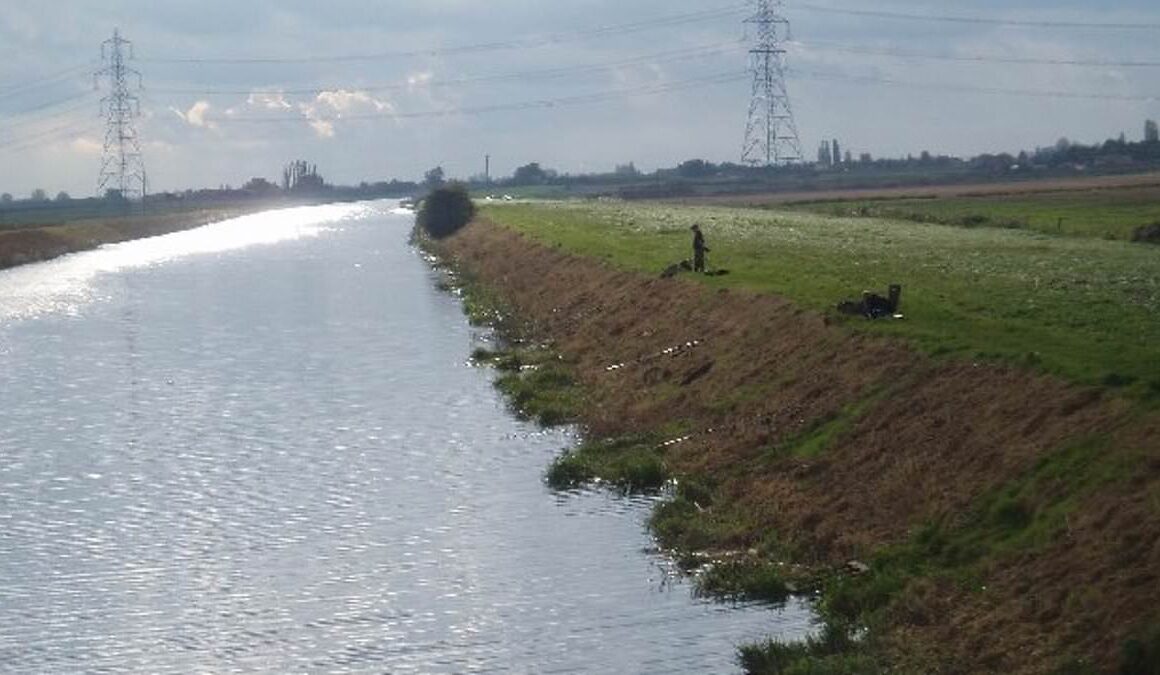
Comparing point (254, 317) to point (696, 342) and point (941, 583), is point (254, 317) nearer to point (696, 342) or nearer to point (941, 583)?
point (696, 342)

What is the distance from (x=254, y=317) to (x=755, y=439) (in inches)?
1251

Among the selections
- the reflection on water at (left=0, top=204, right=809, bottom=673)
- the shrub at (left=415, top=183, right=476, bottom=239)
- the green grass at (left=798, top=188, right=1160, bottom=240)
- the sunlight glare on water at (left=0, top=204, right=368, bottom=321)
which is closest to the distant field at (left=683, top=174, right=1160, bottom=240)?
the green grass at (left=798, top=188, right=1160, bottom=240)

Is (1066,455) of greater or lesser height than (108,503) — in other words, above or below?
above

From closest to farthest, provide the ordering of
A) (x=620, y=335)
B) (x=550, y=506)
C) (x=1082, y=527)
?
(x=1082, y=527), (x=550, y=506), (x=620, y=335)

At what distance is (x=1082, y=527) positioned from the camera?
13.5 meters

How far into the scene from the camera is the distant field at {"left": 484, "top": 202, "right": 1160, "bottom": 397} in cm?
2022

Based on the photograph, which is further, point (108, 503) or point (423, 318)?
point (423, 318)

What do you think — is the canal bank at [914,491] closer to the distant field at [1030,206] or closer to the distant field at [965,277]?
the distant field at [965,277]

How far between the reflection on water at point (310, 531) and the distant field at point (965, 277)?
498cm

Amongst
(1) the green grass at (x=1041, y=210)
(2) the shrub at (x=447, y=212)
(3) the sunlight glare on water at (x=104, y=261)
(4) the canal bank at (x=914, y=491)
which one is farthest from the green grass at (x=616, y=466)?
(2) the shrub at (x=447, y=212)

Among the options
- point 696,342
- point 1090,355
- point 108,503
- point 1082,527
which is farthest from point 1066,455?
point 696,342

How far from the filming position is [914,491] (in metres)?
16.6

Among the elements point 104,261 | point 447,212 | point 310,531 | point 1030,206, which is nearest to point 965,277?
point 310,531

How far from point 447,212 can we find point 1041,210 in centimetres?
4047
